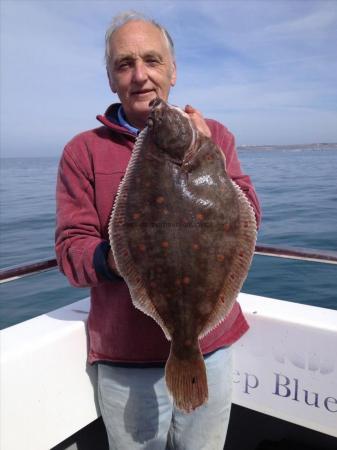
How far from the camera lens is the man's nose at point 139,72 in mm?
2205

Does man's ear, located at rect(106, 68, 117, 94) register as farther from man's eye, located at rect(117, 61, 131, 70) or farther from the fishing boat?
the fishing boat

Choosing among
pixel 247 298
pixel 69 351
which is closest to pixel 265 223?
pixel 247 298

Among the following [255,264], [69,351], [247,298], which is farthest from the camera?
[255,264]

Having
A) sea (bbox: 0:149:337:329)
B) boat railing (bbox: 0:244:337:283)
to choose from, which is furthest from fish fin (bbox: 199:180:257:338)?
sea (bbox: 0:149:337:329)

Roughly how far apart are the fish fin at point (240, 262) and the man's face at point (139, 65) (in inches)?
29.7

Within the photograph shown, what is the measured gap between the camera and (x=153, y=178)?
1899 millimetres

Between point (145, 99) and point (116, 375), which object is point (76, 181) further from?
point (116, 375)

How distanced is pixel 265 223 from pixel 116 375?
10202 millimetres

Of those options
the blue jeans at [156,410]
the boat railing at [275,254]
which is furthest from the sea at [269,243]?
the blue jeans at [156,410]

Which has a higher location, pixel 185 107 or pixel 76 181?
pixel 185 107

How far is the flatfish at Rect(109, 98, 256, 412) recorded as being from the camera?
185 centimetres

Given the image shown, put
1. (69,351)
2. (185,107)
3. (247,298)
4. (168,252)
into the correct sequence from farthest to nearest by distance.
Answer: (247,298) → (69,351) → (185,107) → (168,252)

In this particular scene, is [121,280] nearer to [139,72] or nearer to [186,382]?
[186,382]

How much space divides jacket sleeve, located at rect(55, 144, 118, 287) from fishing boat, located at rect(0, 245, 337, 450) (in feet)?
1.86
